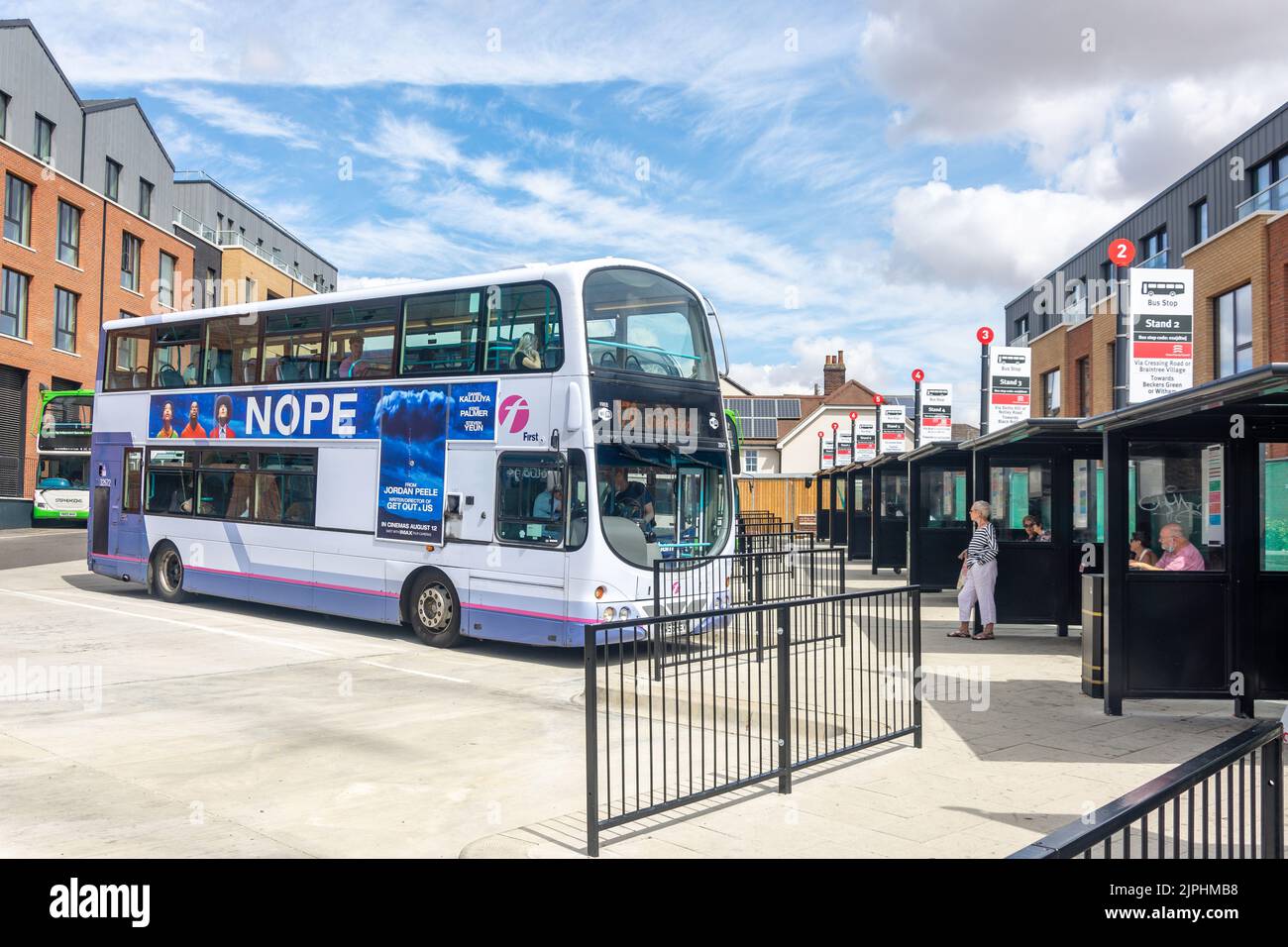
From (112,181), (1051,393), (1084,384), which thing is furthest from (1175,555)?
(112,181)

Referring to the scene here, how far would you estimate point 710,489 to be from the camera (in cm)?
1293

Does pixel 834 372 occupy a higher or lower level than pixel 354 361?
higher

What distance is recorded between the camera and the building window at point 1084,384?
1198 inches

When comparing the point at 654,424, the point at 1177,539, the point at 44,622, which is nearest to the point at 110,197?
the point at 44,622

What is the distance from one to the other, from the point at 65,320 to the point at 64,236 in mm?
3322

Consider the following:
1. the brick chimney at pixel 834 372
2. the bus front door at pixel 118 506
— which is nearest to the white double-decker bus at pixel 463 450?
the bus front door at pixel 118 506

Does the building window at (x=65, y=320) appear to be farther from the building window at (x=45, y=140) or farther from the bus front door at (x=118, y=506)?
the bus front door at (x=118, y=506)

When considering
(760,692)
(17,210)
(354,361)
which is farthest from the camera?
(17,210)

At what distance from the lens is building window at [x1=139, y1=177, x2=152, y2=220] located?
47.5 metres

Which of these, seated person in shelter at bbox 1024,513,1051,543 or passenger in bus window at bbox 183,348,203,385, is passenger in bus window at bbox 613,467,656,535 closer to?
seated person in shelter at bbox 1024,513,1051,543

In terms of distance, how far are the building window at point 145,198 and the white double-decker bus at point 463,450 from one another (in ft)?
119

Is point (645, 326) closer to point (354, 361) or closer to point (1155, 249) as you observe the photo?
point (354, 361)

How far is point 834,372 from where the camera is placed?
69.4 meters
